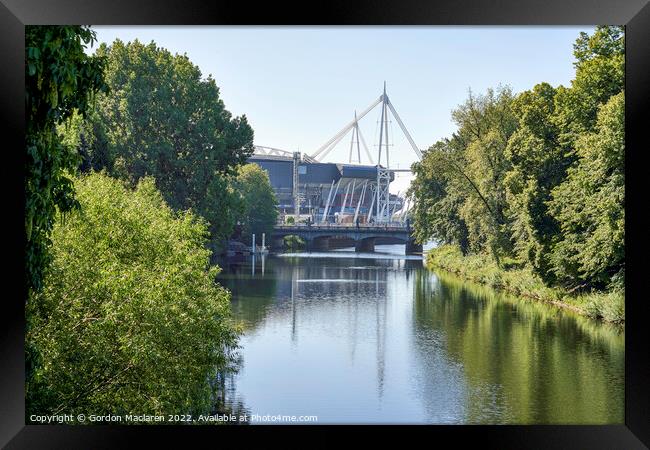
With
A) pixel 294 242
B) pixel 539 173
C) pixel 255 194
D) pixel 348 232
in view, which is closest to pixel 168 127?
pixel 255 194

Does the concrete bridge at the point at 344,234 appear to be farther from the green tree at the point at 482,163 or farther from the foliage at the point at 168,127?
the foliage at the point at 168,127

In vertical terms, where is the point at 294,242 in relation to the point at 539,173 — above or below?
below

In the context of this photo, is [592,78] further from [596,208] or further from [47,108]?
[47,108]

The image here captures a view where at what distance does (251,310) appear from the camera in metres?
19.5

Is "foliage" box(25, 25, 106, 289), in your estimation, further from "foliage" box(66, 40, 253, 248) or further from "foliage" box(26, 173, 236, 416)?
"foliage" box(66, 40, 253, 248)

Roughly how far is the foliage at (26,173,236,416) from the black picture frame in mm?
569

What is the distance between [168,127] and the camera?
2528cm

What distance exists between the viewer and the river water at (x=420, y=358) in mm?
11414

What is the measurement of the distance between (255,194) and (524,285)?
12492 millimetres

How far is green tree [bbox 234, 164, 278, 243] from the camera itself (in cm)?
3234

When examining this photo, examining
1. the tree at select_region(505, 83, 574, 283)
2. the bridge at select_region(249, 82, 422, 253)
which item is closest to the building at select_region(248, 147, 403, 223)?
the bridge at select_region(249, 82, 422, 253)

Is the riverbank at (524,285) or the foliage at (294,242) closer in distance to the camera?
the riverbank at (524,285)
